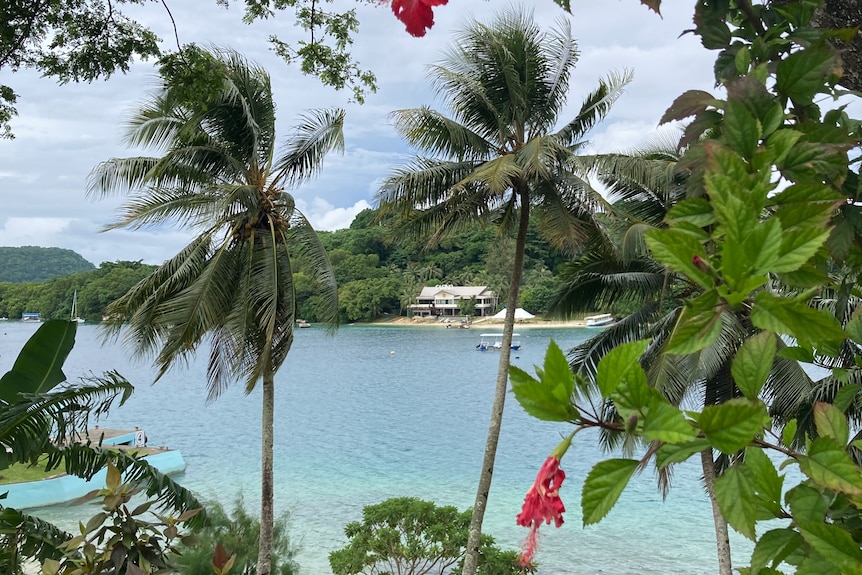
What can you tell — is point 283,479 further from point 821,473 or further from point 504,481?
point 821,473

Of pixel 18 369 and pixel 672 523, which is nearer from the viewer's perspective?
pixel 18 369

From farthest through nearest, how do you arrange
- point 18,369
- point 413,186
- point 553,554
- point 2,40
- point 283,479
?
point 283,479 < point 553,554 < point 413,186 < point 2,40 < point 18,369

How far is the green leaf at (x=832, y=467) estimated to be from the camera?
1.58ft

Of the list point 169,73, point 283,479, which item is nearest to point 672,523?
point 283,479

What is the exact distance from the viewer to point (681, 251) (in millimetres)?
449

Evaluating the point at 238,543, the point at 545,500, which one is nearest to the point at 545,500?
the point at 545,500

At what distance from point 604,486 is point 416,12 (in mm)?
507

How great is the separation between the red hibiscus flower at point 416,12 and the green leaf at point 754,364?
0.46 metres

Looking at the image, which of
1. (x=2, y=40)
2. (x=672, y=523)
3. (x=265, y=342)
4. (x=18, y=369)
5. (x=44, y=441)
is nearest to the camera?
(x=44, y=441)

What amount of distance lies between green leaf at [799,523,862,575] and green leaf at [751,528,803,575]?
0.08 metres

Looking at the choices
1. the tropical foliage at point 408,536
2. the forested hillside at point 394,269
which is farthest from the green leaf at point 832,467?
the forested hillside at point 394,269

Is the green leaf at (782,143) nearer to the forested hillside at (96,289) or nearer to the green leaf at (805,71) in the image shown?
the green leaf at (805,71)

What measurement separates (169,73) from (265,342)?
396 centimetres

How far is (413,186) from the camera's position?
30.2 feet
